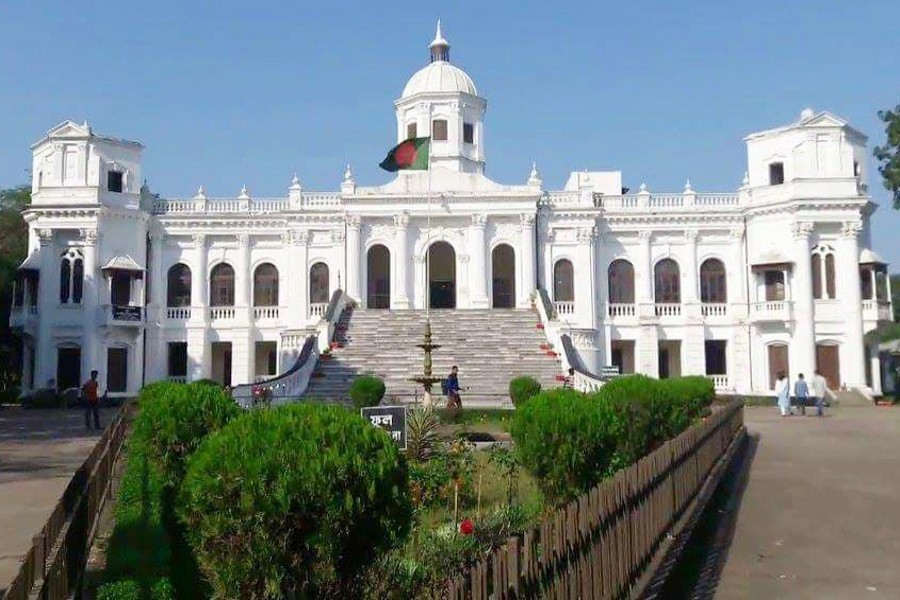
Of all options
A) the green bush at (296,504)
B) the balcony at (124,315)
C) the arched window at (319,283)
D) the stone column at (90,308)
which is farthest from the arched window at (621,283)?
the green bush at (296,504)

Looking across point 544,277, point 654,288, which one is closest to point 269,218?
point 544,277

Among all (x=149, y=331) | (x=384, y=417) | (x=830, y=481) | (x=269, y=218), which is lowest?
(x=830, y=481)

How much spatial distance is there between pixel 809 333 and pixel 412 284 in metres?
16.4

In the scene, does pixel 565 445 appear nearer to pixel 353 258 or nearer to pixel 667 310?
pixel 353 258

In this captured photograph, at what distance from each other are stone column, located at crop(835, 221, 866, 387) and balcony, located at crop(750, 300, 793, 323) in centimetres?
226

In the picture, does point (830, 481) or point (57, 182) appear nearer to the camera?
point (830, 481)

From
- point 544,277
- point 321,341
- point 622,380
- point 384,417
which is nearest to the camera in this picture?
point 384,417

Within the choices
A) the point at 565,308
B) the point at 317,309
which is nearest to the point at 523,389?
the point at 565,308

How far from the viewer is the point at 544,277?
3656 centimetres

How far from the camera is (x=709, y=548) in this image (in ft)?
29.4

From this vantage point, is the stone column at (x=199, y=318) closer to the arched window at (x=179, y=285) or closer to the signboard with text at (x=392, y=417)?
the arched window at (x=179, y=285)

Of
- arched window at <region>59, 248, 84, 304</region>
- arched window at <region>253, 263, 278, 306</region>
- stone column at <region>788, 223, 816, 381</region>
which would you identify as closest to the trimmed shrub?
stone column at <region>788, 223, 816, 381</region>

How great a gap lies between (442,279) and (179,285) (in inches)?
465

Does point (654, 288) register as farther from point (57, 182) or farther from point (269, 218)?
point (57, 182)
